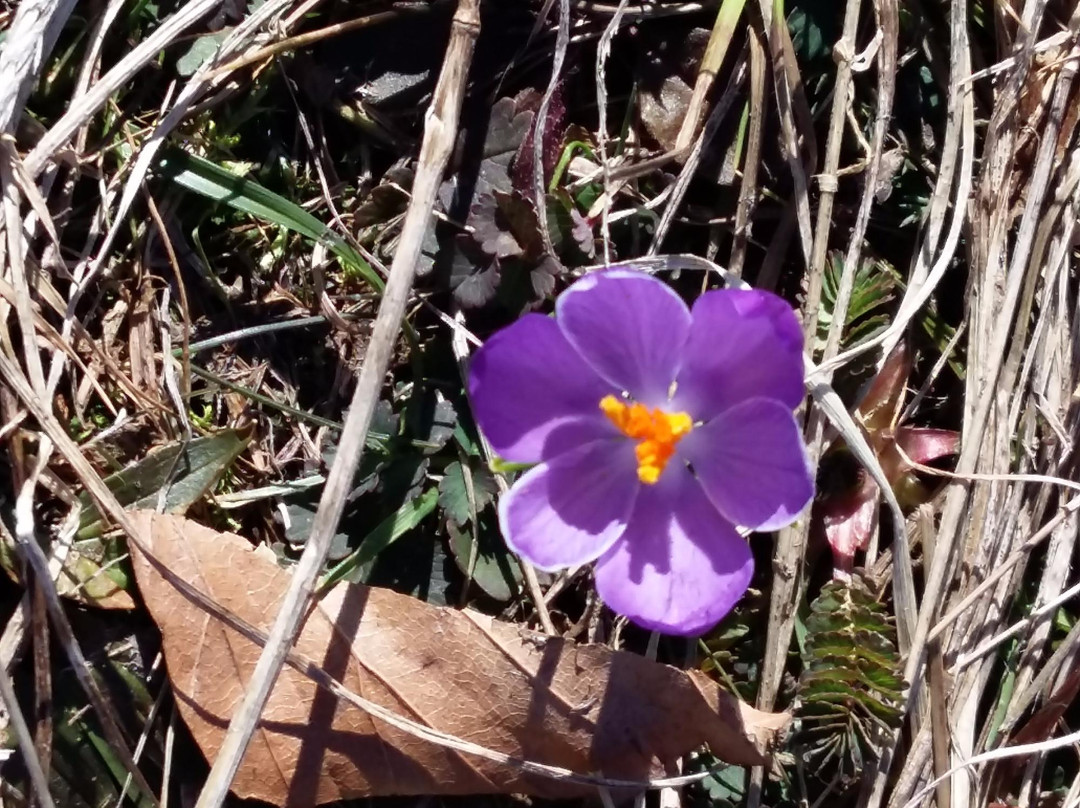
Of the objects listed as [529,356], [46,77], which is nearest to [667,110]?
[529,356]

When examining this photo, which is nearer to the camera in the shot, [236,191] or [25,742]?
[25,742]

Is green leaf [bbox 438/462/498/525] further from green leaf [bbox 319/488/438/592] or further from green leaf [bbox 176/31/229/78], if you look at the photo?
green leaf [bbox 176/31/229/78]

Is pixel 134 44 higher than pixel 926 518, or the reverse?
pixel 134 44

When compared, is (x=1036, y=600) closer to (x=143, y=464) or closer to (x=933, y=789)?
(x=933, y=789)

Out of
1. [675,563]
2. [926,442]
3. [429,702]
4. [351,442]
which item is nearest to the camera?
[351,442]

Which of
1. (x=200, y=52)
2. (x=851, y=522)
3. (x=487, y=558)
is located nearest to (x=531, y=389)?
(x=487, y=558)

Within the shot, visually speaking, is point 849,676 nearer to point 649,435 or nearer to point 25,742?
point 649,435

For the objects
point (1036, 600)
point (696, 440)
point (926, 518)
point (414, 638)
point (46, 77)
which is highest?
point (46, 77)
